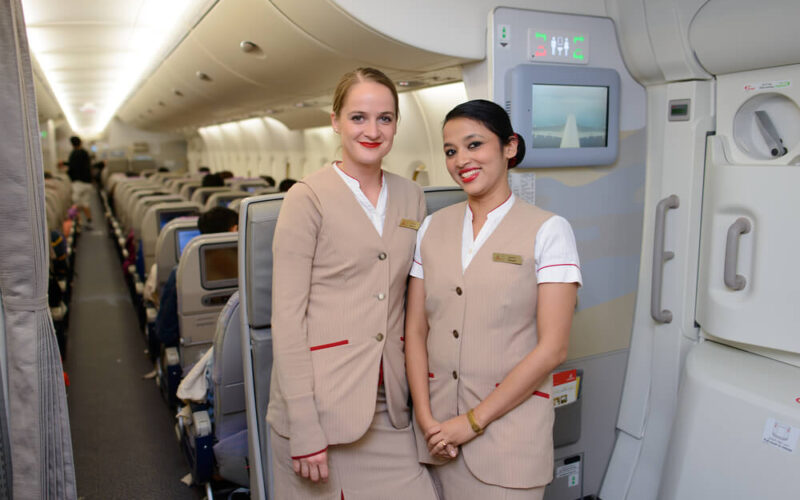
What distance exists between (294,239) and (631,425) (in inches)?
88.1

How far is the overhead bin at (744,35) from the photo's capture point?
7.19 feet

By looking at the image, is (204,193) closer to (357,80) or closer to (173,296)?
(173,296)

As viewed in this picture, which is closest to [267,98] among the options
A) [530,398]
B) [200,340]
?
[200,340]

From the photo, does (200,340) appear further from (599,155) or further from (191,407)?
(599,155)

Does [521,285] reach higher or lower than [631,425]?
higher

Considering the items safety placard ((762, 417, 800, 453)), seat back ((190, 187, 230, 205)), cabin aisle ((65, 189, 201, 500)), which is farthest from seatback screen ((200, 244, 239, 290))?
seat back ((190, 187, 230, 205))

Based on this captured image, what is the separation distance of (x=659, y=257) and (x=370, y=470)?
5.87ft

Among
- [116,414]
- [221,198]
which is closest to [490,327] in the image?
[116,414]

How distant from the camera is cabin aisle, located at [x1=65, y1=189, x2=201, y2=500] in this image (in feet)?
11.6

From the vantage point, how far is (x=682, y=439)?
8.54 ft

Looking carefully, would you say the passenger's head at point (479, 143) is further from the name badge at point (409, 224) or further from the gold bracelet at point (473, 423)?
the gold bracelet at point (473, 423)

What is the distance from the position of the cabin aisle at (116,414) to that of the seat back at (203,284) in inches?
27.5

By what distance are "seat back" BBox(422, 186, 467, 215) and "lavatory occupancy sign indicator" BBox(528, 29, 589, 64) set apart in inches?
28.4

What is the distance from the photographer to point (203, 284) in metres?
3.74
